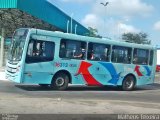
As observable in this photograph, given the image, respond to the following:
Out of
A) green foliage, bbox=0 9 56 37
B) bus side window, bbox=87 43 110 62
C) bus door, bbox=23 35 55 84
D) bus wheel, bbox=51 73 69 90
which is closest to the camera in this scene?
bus door, bbox=23 35 55 84

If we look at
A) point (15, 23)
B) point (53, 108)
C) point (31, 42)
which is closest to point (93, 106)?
point (53, 108)

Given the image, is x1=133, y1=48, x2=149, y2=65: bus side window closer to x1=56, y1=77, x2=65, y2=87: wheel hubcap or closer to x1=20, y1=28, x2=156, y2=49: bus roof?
x1=20, y1=28, x2=156, y2=49: bus roof

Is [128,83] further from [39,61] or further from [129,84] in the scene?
[39,61]

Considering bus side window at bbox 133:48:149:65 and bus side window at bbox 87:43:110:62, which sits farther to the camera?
bus side window at bbox 133:48:149:65

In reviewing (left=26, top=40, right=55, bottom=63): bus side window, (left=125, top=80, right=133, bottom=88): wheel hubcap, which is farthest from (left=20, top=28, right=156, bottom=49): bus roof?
(left=125, top=80, right=133, bottom=88): wheel hubcap

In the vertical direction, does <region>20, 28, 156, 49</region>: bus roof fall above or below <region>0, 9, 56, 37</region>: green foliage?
below

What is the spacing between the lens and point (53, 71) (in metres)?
21.5

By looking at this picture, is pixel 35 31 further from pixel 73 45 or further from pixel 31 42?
pixel 73 45

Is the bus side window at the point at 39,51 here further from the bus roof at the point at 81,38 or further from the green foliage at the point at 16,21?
the green foliage at the point at 16,21

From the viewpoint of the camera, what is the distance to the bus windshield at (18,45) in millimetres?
20734

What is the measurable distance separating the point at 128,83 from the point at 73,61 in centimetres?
469

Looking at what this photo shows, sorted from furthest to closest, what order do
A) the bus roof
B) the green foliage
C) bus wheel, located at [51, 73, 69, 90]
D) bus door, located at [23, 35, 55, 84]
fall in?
the green foliage < bus wheel, located at [51, 73, 69, 90] < the bus roof < bus door, located at [23, 35, 55, 84]

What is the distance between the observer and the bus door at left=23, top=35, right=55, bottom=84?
2052 centimetres

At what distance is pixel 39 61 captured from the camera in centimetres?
2089
